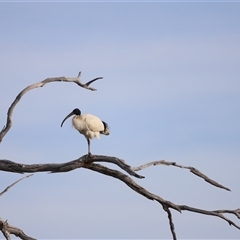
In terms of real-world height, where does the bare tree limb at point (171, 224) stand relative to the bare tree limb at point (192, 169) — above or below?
below

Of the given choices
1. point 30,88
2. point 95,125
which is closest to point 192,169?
point 30,88

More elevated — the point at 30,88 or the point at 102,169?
the point at 30,88

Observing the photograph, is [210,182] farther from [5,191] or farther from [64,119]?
[64,119]

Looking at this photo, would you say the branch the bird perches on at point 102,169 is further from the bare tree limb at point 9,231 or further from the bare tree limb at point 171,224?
the bare tree limb at point 9,231

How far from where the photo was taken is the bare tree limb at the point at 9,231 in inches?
552

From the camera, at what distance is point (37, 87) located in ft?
44.8

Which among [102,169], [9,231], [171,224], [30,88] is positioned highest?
[30,88]

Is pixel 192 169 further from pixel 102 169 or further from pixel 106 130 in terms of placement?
pixel 106 130

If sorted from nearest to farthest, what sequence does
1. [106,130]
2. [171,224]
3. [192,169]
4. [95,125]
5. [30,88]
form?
[192,169]
[171,224]
[30,88]
[95,125]
[106,130]

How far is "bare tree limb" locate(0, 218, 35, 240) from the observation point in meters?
14.0

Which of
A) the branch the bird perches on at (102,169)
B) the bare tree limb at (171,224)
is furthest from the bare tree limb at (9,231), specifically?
the bare tree limb at (171,224)

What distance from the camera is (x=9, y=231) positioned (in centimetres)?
1412

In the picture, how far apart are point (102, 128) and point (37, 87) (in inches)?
111

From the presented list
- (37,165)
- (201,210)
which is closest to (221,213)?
(201,210)
